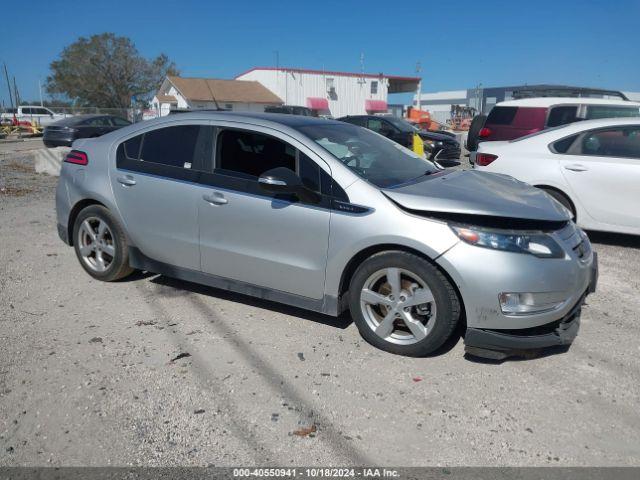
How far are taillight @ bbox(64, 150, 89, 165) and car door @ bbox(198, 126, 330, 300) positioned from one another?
1501mm

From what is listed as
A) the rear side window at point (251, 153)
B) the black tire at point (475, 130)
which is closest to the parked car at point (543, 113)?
the black tire at point (475, 130)

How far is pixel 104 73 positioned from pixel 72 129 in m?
48.7

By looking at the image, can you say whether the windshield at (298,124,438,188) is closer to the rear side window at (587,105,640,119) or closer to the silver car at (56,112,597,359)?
the silver car at (56,112,597,359)

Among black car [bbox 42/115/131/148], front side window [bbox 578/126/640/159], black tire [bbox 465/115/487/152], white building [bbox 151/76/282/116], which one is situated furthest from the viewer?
white building [bbox 151/76/282/116]

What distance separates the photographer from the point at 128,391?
3.11 meters

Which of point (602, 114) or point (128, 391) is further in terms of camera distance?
point (602, 114)

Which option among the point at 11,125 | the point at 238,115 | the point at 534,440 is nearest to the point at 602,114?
the point at 238,115

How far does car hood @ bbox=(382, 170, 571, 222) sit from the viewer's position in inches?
128

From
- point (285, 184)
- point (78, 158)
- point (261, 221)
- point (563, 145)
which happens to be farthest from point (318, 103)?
point (285, 184)

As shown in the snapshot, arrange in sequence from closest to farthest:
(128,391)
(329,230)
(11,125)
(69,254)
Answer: (128,391) < (329,230) < (69,254) < (11,125)

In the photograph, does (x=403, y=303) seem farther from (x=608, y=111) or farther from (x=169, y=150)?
(x=608, y=111)

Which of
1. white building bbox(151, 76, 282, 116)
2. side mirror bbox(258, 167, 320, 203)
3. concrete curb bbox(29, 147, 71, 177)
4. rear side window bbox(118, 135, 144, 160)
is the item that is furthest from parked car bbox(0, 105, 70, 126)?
side mirror bbox(258, 167, 320, 203)

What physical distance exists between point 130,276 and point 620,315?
446 centimetres

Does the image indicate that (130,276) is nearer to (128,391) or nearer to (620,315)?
(128,391)
